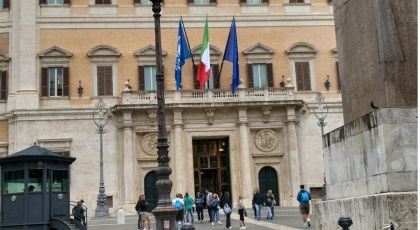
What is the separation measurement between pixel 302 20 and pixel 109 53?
1174cm

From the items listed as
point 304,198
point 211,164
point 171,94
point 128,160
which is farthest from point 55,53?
point 304,198

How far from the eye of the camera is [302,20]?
116 feet

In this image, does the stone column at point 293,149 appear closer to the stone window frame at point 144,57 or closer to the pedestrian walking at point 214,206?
the stone window frame at point 144,57

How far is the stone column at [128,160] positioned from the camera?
31.7 m

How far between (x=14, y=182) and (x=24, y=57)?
54.7 feet

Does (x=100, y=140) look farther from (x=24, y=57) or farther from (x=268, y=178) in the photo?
(x=268, y=178)

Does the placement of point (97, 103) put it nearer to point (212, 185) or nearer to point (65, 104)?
point (65, 104)

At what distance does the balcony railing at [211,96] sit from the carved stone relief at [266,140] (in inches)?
80.5

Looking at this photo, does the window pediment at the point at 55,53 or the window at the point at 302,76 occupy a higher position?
the window pediment at the point at 55,53

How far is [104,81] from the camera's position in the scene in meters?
33.3

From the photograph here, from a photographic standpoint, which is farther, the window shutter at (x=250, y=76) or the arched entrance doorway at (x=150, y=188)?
the window shutter at (x=250, y=76)

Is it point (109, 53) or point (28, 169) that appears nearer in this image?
point (28, 169)

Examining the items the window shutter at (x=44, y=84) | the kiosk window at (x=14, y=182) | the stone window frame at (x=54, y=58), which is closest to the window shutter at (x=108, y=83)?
the stone window frame at (x=54, y=58)

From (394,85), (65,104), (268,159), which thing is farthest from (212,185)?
(394,85)
